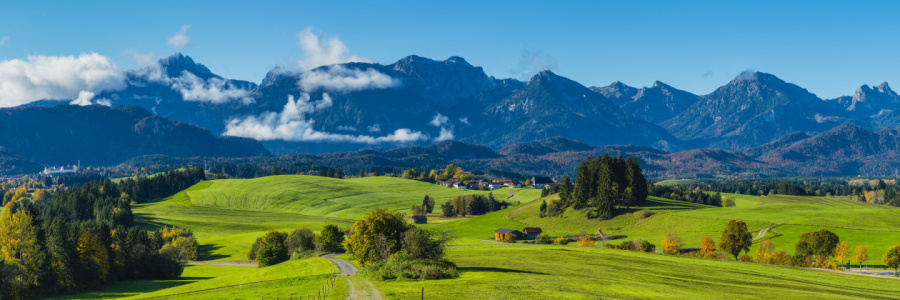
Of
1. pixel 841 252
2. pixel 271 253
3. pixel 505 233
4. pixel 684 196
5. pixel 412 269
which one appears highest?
pixel 684 196

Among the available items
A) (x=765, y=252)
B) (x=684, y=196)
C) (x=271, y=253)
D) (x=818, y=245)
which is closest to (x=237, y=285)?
(x=271, y=253)

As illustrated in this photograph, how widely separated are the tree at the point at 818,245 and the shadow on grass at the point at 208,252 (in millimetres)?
107133

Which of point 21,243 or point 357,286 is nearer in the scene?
point 357,286

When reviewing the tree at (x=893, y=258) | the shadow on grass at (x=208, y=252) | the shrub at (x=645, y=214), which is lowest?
the shadow on grass at (x=208, y=252)

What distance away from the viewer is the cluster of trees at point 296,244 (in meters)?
105

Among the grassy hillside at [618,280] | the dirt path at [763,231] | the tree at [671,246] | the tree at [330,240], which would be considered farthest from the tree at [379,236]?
the dirt path at [763,231]

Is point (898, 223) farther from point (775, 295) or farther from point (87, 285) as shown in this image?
point (87, 285)

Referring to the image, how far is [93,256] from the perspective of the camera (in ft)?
291

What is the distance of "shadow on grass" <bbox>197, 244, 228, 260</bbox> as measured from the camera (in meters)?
127

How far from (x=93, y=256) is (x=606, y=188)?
4480 inches

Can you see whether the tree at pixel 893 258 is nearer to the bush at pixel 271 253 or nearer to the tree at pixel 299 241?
the tree at pixel 299 241

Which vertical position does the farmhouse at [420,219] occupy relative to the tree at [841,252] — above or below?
above

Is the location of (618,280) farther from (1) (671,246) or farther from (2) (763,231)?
(2) (763,231)

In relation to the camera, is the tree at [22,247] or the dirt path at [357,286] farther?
the tree at [22,247]
